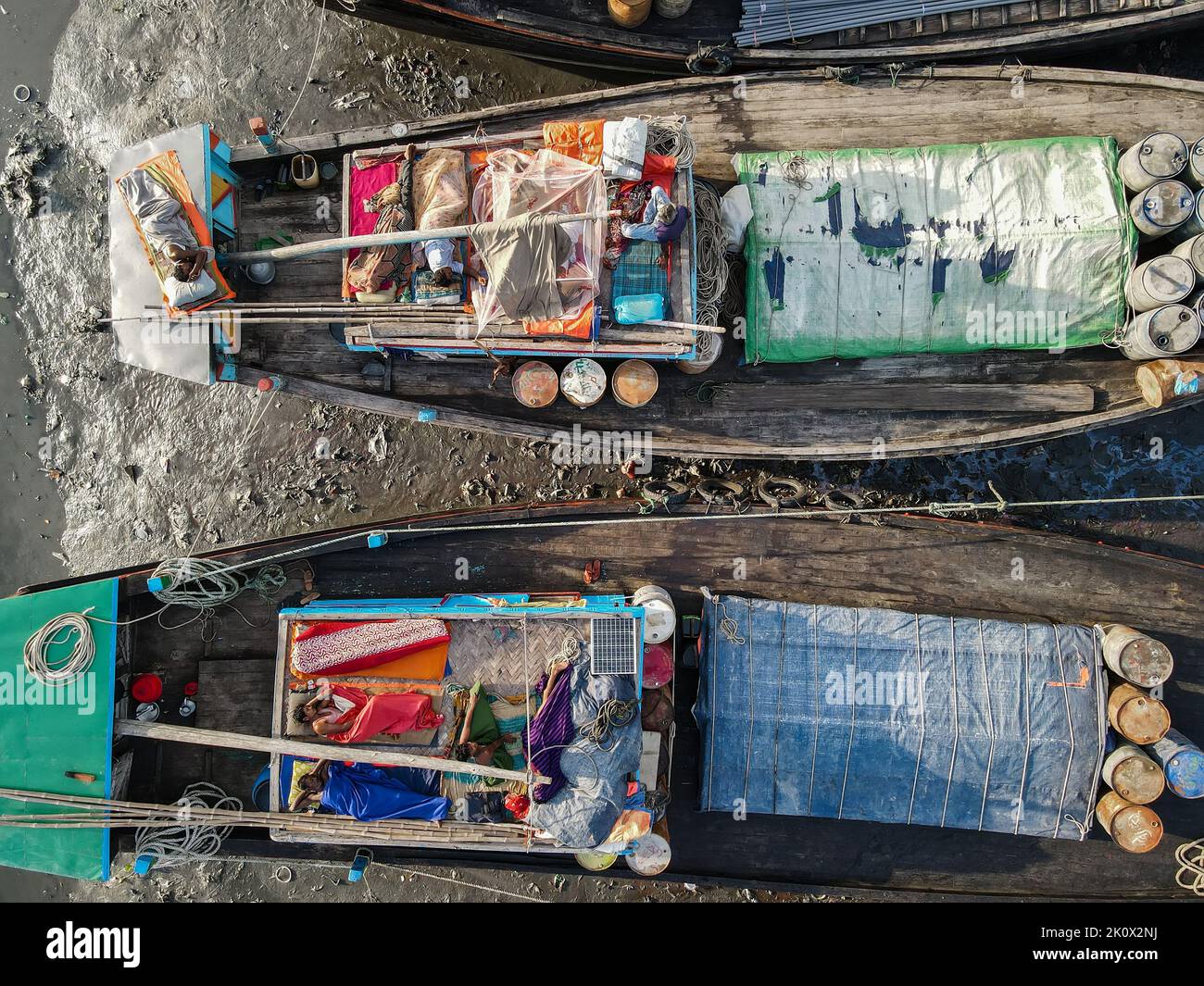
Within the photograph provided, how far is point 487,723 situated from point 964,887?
21.8 ft

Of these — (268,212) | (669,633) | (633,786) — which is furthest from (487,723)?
(268,212)

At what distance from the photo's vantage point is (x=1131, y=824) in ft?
28.8

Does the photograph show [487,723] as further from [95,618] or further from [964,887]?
[964,887]

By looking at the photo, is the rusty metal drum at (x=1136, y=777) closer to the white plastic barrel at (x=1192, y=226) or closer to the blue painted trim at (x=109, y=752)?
the white plastic barrel at (x=1192, y=226)

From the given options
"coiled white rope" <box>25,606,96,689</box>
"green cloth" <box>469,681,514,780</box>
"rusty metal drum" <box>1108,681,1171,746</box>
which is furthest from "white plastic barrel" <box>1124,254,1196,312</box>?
"coiled white rope" <box>25,606,96,689</box>

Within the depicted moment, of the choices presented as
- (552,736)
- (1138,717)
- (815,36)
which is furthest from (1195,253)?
(552,736)

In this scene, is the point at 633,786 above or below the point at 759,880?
above

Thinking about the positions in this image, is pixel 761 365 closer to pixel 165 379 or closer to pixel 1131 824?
pixel 1131 824

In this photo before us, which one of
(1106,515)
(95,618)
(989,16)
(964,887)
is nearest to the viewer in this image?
(95,618)

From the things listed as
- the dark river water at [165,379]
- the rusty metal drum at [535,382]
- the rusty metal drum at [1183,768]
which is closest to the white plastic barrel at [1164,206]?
the rusty metal drum at [1183,768]

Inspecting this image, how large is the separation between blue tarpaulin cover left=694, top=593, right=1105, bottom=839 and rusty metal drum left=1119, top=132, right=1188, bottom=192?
5.63 meters

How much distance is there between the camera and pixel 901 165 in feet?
29.9

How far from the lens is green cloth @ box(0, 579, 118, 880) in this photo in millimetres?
8570
